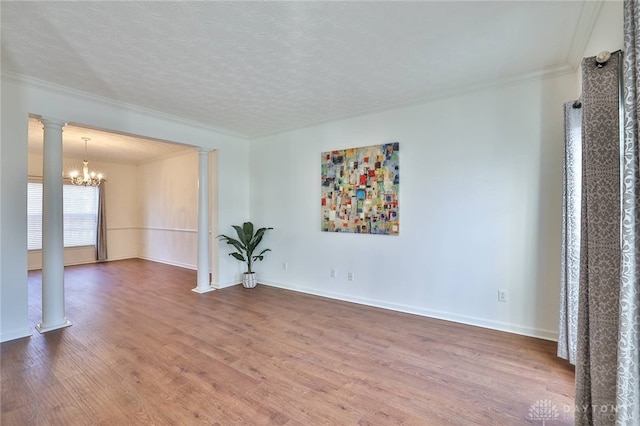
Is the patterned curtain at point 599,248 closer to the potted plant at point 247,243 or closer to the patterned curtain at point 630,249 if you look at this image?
the patterned curtain at point 630,249

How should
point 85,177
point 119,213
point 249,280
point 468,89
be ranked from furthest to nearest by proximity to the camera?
1. point 119,213
2. point 85,177
3. point 249,280
4. point 468,89

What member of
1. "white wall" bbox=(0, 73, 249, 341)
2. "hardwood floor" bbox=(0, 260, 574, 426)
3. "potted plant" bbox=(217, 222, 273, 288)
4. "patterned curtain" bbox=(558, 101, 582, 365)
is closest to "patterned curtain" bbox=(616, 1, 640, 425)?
"hardwood floor" bbox=(0, 260, 574, 426)

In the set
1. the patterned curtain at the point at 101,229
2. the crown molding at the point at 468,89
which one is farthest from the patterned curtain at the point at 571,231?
the patterned curtain at the point at 101,229

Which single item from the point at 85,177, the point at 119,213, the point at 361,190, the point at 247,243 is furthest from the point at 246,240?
the point at 119,213

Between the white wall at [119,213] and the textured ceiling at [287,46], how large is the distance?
5.03 metres

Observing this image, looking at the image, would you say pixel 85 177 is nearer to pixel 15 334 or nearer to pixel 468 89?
pixel 15 334

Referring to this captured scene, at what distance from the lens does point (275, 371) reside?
2.31 meters

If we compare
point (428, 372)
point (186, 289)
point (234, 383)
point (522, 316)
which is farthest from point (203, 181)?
point (522, 316)

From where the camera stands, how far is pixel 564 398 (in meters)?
1.96

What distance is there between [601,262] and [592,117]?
2.30 ft

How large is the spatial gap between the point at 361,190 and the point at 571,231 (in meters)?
2.19

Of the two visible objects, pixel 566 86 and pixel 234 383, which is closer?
pixel 234 383

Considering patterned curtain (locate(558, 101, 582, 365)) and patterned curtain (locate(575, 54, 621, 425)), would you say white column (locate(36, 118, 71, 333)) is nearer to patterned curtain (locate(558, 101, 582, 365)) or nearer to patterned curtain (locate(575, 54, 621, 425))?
patterned curtain (locate(575, 54, 621, 425))

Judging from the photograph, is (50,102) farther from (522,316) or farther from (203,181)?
(522,316)
